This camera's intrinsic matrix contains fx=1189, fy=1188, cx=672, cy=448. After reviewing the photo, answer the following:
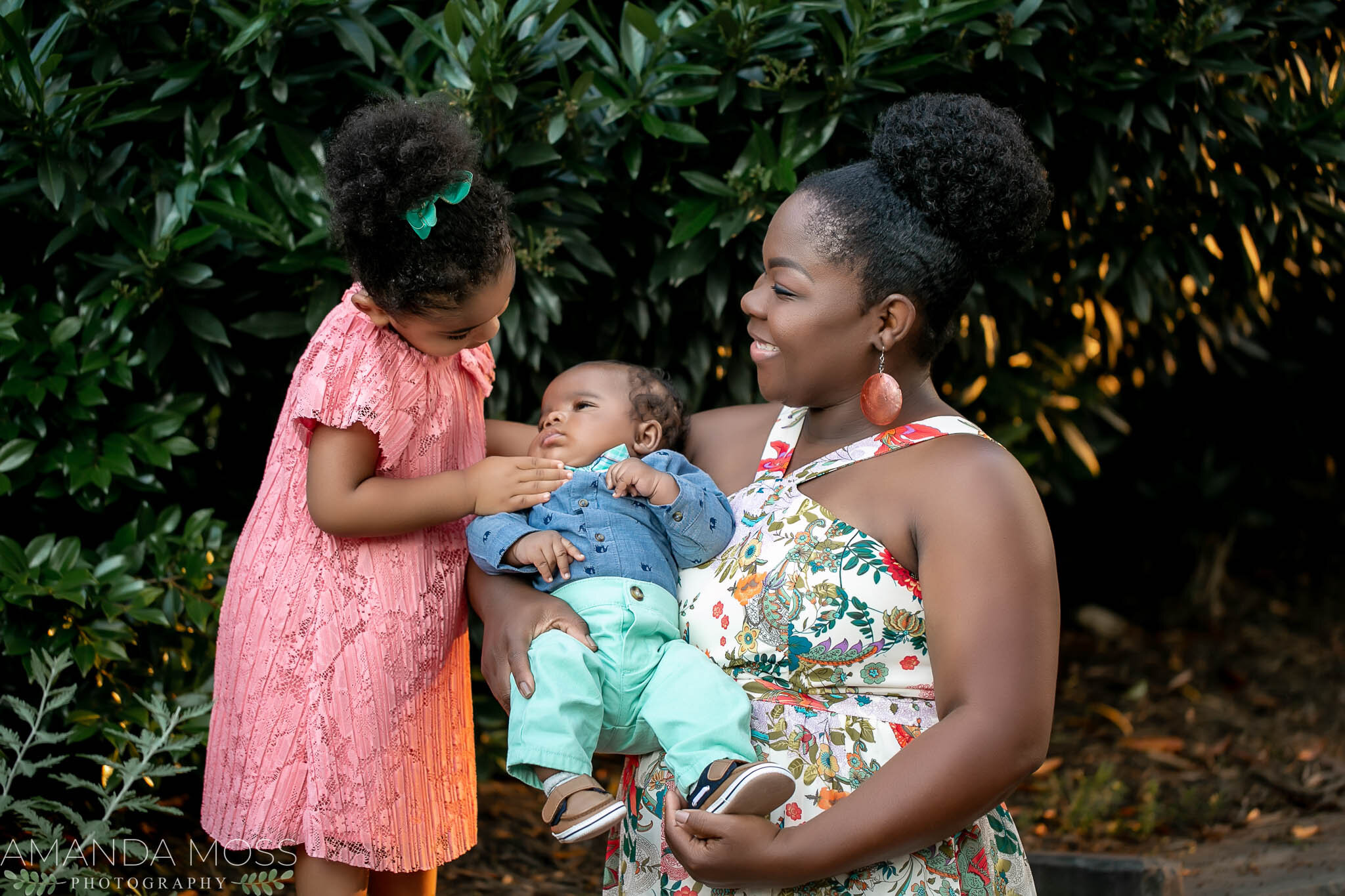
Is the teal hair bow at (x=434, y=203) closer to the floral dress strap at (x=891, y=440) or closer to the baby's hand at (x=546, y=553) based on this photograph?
the baby's hand at (x=546, y=553)

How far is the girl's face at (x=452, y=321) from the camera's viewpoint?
2.22 metres

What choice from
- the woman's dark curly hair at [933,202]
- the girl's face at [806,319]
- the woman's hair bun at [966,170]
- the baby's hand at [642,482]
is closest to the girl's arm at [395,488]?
the baby's hand at [642,482]

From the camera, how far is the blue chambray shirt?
2252 mm

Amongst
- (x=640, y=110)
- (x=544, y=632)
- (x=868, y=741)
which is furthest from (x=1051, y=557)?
(x=640, y=110)

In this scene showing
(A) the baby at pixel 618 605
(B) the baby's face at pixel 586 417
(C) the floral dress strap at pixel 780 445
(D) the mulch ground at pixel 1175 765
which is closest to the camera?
(A) the baby at pixel 618 605

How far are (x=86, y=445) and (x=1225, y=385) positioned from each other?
191 inches

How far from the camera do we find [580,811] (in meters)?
2.00

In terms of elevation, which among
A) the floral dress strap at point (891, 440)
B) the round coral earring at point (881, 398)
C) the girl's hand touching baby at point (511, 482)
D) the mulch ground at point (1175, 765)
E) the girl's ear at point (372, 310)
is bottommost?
the mulch ground at point (1175, 765)

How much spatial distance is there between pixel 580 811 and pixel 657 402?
895 mm

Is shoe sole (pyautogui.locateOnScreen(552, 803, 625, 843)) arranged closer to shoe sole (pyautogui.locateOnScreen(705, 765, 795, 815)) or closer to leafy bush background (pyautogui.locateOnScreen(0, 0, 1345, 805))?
shoe sole (pyautogui.locateOnScreen(705, 765, 795, 815))

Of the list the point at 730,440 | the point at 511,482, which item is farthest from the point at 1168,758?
the point at 511,482

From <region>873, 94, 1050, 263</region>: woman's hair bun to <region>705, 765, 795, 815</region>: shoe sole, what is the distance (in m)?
1.02

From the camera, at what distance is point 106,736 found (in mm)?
2795

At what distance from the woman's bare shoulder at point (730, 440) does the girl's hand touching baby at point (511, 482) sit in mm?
393
